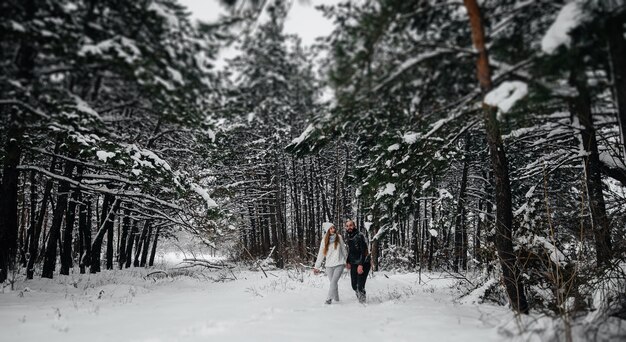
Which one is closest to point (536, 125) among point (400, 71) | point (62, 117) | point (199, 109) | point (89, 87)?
point (400, 71)

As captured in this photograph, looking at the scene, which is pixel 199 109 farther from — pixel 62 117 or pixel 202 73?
pixel 62 117

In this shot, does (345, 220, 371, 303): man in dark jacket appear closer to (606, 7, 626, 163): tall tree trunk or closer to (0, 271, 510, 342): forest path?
(0, 271, 510, 342): forest path

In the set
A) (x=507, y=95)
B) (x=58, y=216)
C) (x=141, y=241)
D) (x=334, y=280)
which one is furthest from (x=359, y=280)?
(x=141, y=241)

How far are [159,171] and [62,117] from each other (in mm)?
3466

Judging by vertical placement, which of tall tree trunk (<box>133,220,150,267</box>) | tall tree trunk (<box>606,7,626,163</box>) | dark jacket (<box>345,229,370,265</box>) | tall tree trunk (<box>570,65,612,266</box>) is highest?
tall tree trunk (<box>606,7,626,163</box>)

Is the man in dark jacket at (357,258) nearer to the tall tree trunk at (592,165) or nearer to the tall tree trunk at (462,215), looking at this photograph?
the tall tree trunk at (462,215)

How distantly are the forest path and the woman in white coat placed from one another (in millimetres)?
416

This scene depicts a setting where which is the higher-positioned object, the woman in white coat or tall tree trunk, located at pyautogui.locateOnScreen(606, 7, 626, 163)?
tall tree trunk, located at pyautogui.locateOnScreen(606, 7, 626, 163)

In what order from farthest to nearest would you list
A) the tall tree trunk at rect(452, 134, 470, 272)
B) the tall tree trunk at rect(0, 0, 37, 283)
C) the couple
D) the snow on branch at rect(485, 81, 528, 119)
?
1. the tall tree trunk at rect(452, 134, 470, 272)
2. the couple
3. the tall tree trunk at rect(0, 0, 37, 283)
4. the snow on branch at rect(485, 81, 528, 119)

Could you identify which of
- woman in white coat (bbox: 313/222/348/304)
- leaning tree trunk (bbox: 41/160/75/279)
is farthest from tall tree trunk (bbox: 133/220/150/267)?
woman in white coat (bbox: 313/222/348/304)

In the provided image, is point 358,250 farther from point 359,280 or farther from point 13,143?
point 13,143

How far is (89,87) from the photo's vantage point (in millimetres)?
4078

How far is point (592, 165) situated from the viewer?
6715 millimetres

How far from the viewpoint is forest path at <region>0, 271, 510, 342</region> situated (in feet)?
15.0
